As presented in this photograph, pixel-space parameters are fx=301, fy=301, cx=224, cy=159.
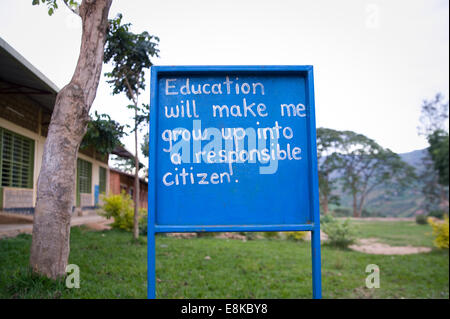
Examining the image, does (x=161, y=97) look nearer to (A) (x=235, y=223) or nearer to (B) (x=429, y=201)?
(A) (x=235, y=223)

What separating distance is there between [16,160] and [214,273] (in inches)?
269

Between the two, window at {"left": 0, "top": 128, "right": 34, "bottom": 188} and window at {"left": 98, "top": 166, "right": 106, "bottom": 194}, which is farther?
window at {"left": 98, "top": 166, "right": 106, "bottom": 194}

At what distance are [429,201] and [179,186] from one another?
3288cm

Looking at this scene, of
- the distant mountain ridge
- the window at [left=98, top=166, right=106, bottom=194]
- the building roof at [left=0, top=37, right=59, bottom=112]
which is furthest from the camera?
the distant mountain ridge

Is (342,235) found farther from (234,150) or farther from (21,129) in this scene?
(21,129)

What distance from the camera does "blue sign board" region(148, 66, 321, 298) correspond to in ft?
6.49

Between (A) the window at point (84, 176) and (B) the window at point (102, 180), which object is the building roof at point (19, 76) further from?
(B) the window at point (102, 180)

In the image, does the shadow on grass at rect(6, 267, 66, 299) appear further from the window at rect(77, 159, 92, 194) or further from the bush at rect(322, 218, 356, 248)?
the window at rect(77, 159, 92, 194)

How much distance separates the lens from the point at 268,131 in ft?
6.88

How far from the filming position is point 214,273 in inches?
196

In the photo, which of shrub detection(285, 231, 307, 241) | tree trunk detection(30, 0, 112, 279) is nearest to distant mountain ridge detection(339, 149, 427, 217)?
shrub detection(285, 231, 307, 241)

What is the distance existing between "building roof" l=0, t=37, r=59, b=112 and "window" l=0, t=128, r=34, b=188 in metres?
1.27

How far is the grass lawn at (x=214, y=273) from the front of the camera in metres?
3.77
